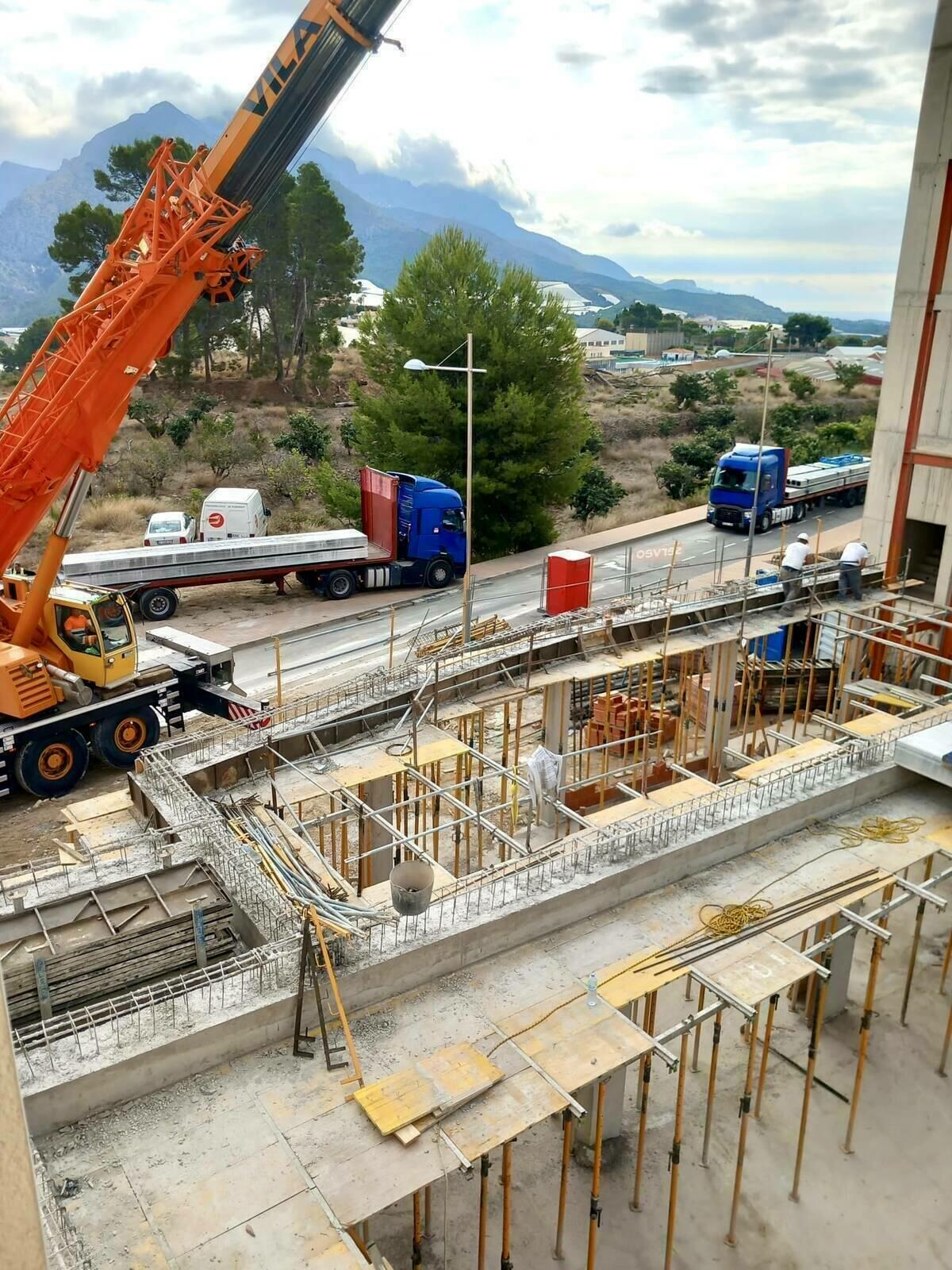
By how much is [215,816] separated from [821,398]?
74.9 m

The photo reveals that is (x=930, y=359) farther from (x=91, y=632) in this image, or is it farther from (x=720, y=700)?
(x=91, y=632)

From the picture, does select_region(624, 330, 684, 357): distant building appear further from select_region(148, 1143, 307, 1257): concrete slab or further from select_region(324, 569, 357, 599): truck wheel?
select_region(148, 1143, 307, 1257): concrete slab

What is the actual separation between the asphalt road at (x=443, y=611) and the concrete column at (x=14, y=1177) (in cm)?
2031

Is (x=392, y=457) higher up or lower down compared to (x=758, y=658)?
higher up

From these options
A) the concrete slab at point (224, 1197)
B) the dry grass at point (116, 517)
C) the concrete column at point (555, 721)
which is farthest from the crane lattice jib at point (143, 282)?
the dry grass at point (116, 517)

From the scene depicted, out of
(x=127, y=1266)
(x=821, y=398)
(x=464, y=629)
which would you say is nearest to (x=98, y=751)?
(x=464, y=629)

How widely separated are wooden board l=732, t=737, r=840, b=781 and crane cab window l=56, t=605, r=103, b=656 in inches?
498

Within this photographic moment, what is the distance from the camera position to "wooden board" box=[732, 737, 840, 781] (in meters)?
14.8

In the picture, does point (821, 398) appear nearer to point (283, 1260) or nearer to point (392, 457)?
point (392, 457)

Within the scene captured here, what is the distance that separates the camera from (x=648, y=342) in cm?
15462

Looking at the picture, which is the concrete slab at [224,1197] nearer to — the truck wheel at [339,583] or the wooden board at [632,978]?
the wooden board at [632,978]

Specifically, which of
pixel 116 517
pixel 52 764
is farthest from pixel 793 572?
pixel 116 517

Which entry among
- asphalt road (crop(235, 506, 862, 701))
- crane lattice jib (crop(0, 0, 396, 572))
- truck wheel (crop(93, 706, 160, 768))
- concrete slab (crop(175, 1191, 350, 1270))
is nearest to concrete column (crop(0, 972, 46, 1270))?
concrete slab (crop(175, 1191, 350, 1270))

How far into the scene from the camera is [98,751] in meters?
20.2
